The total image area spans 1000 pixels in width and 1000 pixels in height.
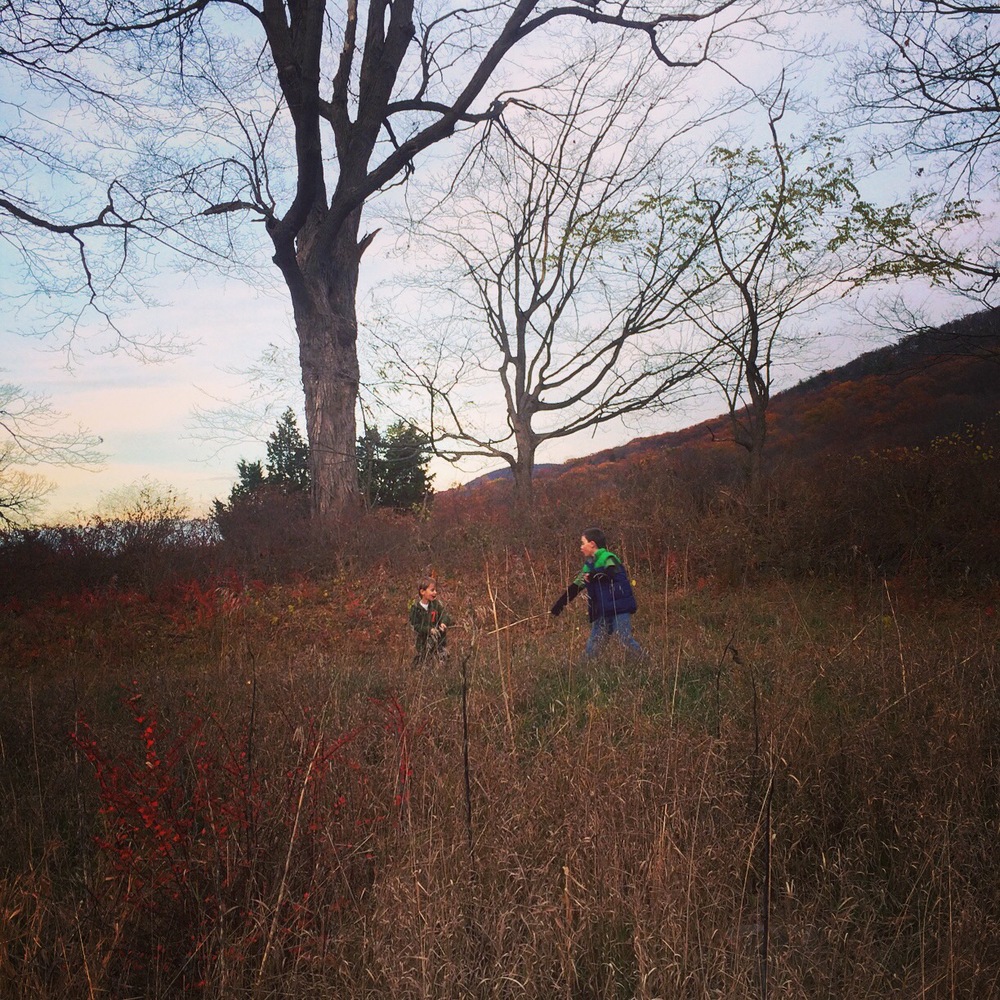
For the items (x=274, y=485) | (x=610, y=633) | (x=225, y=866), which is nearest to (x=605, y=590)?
(x=610, y=633)

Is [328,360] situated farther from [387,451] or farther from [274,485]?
[274,485]

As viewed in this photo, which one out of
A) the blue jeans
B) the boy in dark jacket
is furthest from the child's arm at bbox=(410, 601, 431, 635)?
the blue jeans

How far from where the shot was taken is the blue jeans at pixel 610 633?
6706 millimetres

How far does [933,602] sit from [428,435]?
9.33 metres

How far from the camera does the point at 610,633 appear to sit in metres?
7.31

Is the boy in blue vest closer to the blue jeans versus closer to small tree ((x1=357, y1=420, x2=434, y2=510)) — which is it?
the blue jeans

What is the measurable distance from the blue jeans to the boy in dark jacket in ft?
4.35

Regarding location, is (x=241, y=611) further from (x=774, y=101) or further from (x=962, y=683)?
(x=774, y=101)

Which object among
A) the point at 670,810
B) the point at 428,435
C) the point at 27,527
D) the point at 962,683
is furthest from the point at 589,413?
the point at 670,810

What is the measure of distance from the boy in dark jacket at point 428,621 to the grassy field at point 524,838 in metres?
1.05

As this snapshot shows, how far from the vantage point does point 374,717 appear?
484 cm

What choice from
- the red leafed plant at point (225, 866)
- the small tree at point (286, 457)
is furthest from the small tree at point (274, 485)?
the red leafed plant at point (225, 866)

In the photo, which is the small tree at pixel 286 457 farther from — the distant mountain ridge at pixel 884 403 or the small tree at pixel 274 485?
the distant mountain ridge at pixel 884 403

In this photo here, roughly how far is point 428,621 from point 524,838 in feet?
13.3
